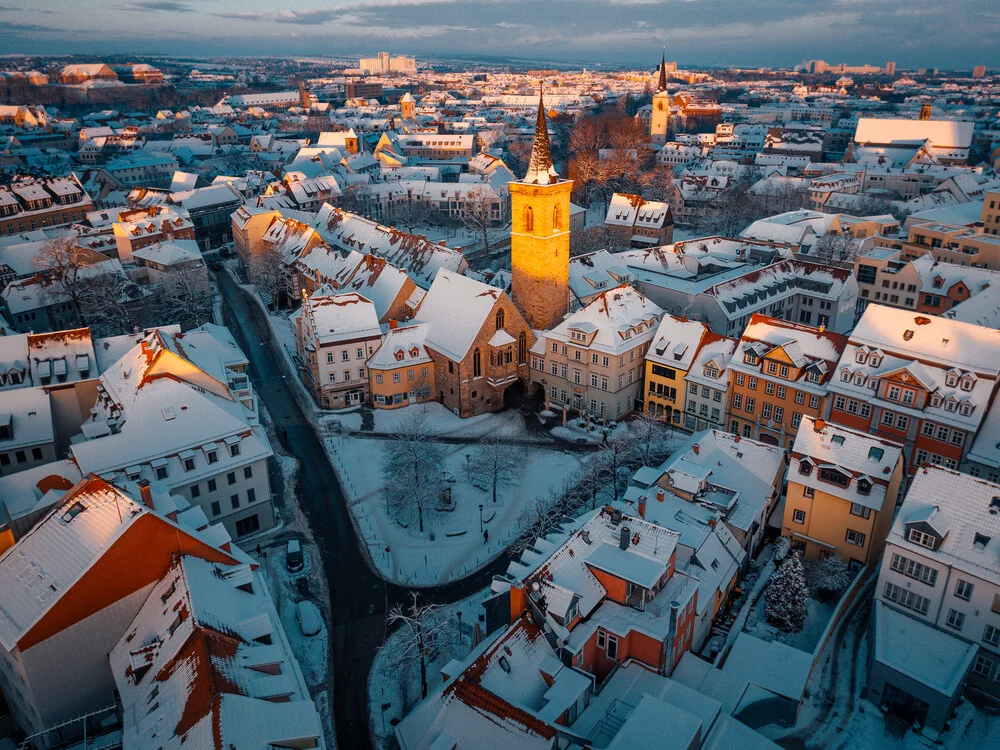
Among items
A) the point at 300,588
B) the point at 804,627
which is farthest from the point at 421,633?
the point at 804,627

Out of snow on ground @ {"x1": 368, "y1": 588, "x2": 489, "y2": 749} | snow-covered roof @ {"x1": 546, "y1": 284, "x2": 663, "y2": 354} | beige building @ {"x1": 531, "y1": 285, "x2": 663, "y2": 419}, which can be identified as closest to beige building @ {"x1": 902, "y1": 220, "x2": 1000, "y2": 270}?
snow-covered roof @ {"x1": 546, "y1": 284, "x2": 663, "y2": 354}

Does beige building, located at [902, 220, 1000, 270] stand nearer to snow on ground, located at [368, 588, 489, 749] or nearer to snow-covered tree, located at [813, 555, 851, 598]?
snow-covered tree, located at [813, 555, 851, 598]

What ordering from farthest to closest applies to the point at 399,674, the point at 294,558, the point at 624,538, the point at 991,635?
the point at 294,558
the point at 399,674
the point at 624,538
the point at 991,635

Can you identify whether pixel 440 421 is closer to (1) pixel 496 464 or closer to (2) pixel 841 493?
(1) pixel 496 464

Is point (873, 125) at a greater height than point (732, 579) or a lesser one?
greater

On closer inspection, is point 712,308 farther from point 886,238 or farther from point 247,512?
point 247,512

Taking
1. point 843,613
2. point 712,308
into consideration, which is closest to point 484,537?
point 843,613
